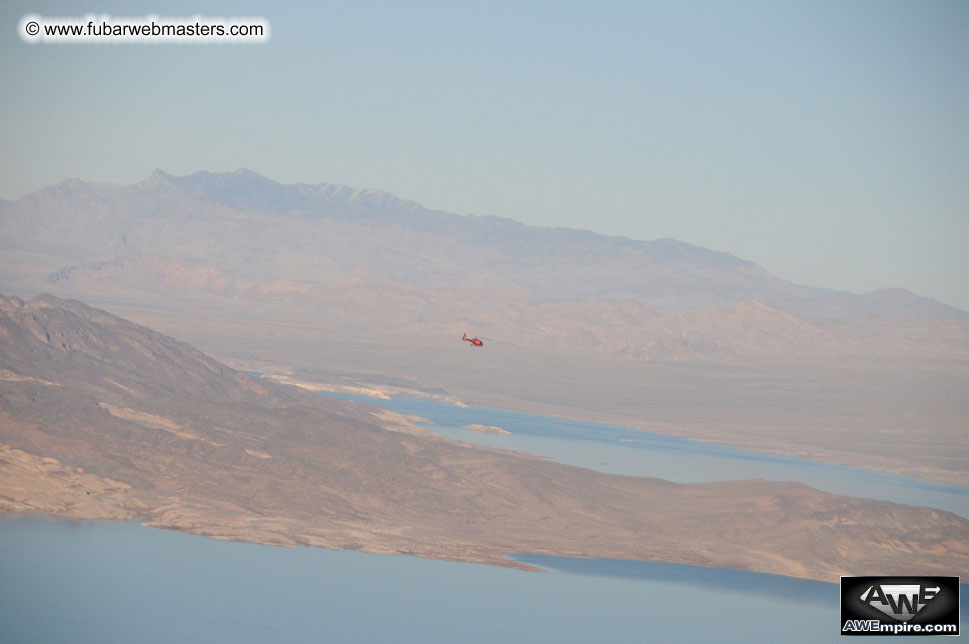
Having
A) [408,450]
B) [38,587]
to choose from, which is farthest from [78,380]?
[38,587]

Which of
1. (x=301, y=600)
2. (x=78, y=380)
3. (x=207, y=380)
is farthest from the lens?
(x=207, y=380)

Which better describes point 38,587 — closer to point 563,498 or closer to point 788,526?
point 563,498

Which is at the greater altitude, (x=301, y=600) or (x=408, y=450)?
(x=408, y=450)

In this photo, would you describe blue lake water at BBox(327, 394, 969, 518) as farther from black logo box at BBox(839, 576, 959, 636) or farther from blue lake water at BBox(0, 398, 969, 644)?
black logo box at BBox(839, 576, 959, 636)

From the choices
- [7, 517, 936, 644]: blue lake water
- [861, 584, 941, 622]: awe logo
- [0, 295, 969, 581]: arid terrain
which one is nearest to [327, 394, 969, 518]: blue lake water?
[0, 295, 969, 581]: arid terrain

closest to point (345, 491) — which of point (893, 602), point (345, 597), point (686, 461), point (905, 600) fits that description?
point (345, 597)

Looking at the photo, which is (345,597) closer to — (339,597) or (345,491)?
(339,597)

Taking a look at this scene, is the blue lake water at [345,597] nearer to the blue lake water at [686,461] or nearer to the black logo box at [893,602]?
the black logo box at [893,602]

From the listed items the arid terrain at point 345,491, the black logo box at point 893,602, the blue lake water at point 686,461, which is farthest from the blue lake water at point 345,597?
the blue lake water at point 686,461
